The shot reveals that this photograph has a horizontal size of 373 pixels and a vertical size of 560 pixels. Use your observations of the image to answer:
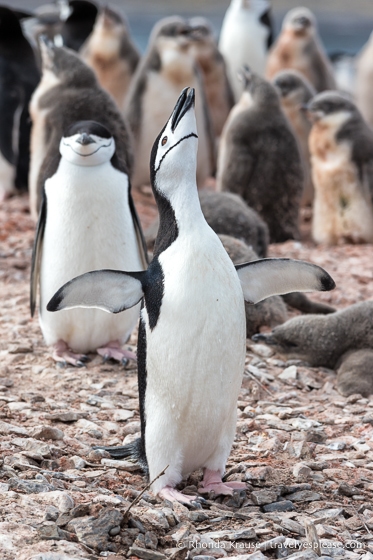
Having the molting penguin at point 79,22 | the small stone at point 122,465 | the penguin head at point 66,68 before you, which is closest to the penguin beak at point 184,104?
the small stone at point 122,465

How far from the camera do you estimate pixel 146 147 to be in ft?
32.4

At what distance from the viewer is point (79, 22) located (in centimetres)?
1385

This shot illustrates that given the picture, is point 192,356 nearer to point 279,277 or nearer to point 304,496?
point 279,277

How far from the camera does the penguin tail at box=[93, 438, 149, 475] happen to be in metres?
3.46

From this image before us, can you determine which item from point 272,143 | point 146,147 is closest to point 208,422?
point 272,143

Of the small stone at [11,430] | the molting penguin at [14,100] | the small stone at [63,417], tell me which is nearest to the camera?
the small stone at [11,430]

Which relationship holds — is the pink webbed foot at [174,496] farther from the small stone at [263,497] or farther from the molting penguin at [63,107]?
the molting penguin at [63,107]

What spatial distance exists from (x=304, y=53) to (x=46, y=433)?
10187mm

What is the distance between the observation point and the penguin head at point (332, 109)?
27.1 feet

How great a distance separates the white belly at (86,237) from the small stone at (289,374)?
2.96 feet

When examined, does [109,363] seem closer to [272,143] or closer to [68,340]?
[68,340]

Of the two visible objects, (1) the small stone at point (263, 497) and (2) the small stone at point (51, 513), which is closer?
(2) the small stone at point (51, 513)

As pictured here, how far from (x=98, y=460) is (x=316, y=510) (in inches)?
35.7

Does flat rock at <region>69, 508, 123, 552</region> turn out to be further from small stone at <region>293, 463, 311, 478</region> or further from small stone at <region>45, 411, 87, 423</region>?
small stone at <region>45, 411, 87, 423</region>
